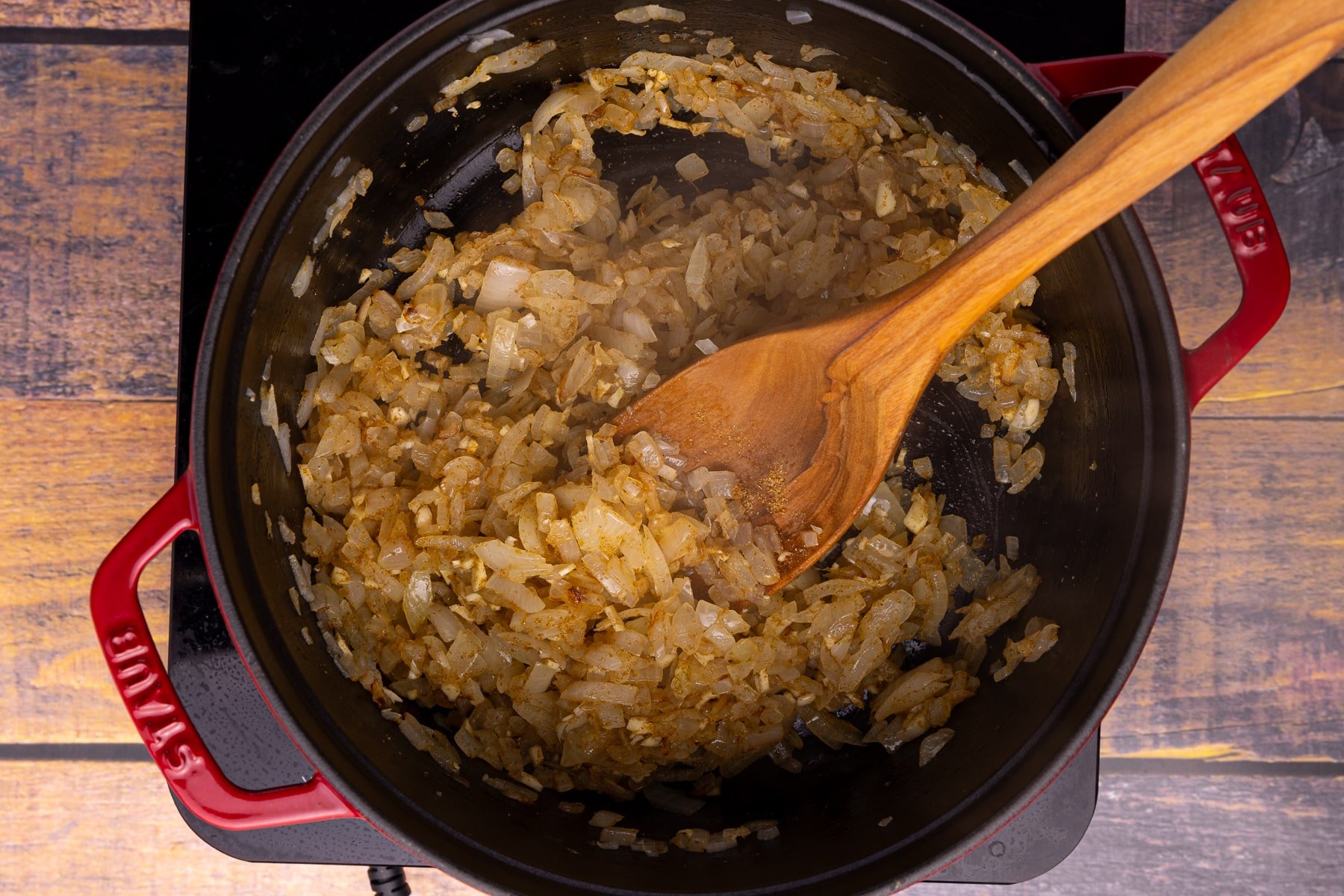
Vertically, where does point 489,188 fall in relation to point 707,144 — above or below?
below

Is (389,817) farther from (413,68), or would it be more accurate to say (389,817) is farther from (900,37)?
(900,37)

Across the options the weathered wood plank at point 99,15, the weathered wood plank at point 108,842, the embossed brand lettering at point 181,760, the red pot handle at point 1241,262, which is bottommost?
the weathered wood plank at point 108,842

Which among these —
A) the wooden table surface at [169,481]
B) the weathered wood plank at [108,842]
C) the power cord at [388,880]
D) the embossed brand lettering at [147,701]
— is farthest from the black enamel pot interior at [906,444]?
the weathered wood plank at [108,842]

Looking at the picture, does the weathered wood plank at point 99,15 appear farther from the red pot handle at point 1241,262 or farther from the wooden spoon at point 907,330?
the red pot handle at point 1241,262

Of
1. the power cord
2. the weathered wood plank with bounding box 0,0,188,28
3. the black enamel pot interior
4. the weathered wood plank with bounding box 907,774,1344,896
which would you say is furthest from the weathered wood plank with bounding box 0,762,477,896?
the weathered wood plank with bounding box 0,0,188,28

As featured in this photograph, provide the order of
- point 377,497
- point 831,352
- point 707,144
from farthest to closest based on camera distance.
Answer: point 707,144 → point 377,497 → point 831,352

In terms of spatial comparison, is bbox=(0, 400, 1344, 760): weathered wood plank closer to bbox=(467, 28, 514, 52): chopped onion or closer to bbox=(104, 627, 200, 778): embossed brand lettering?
bbox=(104, 627, 200, 778): embossed brand lettering

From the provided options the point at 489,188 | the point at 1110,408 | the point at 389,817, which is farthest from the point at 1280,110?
the point at 389,817
